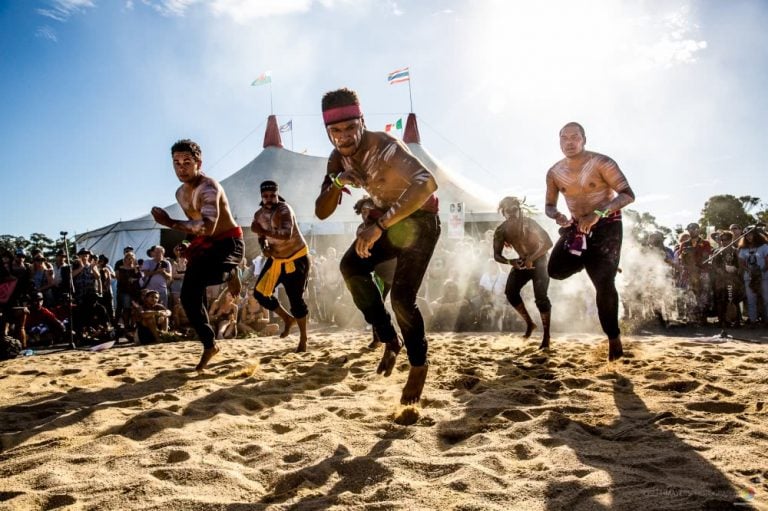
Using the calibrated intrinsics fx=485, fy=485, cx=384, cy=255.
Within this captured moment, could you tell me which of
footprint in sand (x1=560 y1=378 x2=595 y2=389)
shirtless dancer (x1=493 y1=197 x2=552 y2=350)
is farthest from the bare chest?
footprint in sand (x1=560 y1=378 x2=595 y2=389)

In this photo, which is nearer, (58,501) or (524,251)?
(58,501)

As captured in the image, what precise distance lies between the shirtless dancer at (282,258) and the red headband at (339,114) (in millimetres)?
2567

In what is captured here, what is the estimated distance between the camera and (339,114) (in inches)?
105

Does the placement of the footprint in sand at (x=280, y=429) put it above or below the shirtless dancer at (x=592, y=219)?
below

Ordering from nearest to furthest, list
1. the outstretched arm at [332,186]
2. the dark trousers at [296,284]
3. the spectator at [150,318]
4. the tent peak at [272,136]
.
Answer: the outstretched arm at [332,186] < the dark trousers at [296,284] < the spectator at [150,318] < the tent peak at [272,136]

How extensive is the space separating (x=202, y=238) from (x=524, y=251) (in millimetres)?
3442

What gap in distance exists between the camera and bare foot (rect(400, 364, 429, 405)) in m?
2.67

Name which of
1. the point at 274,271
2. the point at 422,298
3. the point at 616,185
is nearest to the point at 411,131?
the point at 422,298

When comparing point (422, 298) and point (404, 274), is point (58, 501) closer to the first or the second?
point (404, 274)

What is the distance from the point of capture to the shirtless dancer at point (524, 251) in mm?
5438

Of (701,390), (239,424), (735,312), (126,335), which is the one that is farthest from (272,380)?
(735,312)

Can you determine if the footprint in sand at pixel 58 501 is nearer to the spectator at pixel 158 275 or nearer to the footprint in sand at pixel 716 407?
the footprint in sand at pixel 716 407

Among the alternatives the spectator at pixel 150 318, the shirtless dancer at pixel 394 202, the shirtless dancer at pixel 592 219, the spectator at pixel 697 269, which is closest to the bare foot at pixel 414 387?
the shirtless dancer at pixel 394 202

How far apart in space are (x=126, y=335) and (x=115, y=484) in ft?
24.4
